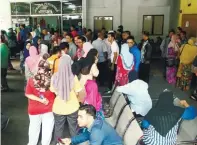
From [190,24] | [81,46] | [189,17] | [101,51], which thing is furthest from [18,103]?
[189,17]

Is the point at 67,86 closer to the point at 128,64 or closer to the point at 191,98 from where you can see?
the point at 128,64

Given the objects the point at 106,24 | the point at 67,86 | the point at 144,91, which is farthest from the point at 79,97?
the point at 106,24

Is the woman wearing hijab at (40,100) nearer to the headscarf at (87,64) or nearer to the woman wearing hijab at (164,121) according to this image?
the headscarf at (87,64)

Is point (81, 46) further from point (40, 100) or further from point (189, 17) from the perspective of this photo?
point (189, 17)

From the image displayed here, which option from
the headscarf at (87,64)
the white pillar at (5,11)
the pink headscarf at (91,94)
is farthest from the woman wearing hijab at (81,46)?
the white pillar at (5,11)

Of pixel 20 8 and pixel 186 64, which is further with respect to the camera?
pixel 20 8

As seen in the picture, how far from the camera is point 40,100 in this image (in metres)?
3.55

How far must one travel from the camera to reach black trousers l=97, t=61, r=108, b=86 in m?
7.07

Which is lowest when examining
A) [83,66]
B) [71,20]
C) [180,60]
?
[180,60]

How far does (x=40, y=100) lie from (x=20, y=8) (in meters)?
11.6

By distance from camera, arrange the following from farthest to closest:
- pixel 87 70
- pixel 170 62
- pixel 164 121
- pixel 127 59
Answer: pixel 170 62, pixel 127 59, pixel 87 70, pixel 164 121

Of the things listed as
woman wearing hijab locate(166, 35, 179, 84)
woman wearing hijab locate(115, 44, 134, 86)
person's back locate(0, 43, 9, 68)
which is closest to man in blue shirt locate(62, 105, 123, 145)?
woman wearing hijab locate(115, 44, 134, 86)

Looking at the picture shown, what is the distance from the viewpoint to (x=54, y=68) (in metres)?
4.57

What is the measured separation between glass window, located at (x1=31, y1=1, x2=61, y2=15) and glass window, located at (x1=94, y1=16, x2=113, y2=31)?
6.91ft
